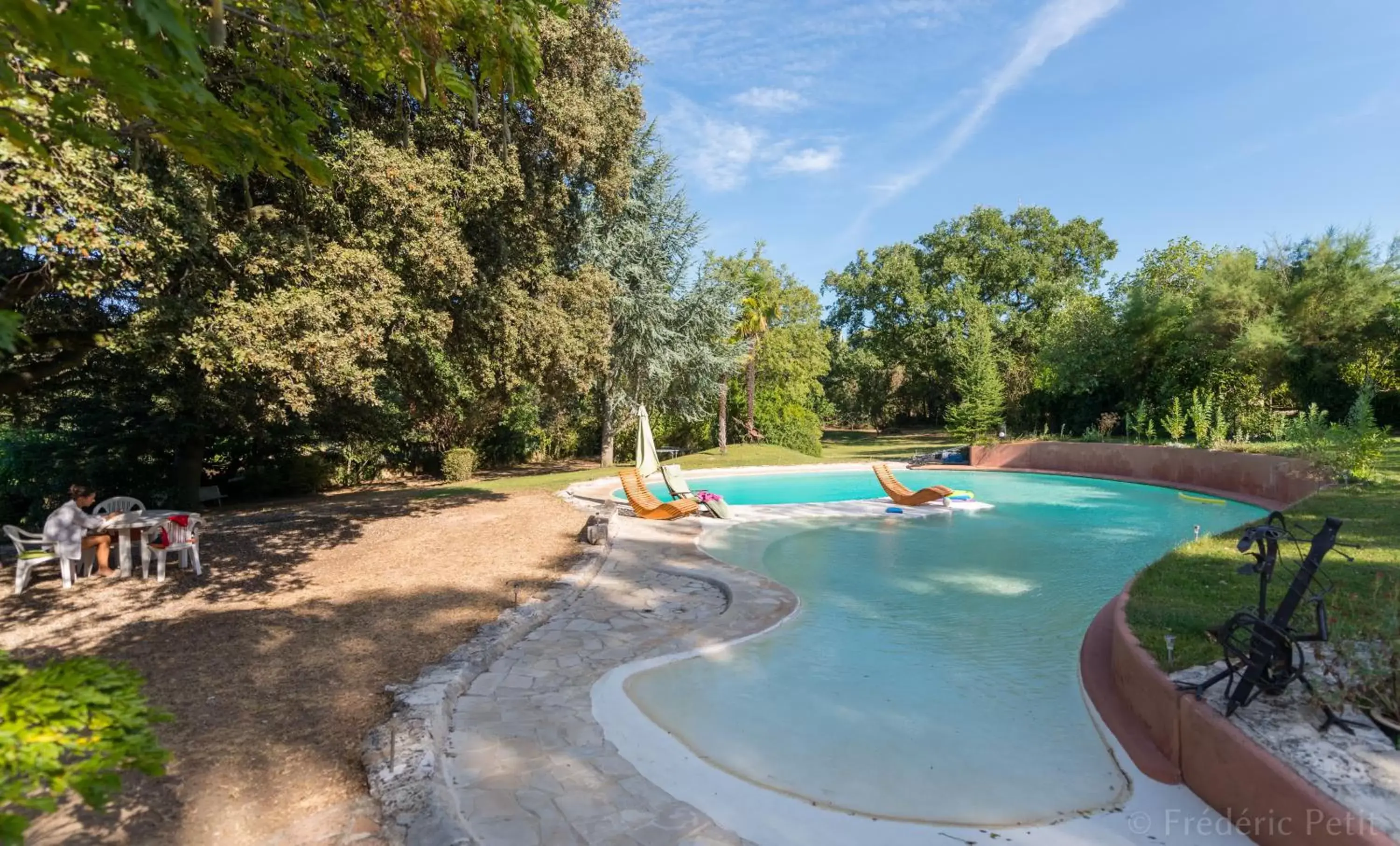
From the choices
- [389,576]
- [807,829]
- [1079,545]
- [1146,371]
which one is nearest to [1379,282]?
[1146,371]

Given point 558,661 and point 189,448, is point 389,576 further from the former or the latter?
point 189,448

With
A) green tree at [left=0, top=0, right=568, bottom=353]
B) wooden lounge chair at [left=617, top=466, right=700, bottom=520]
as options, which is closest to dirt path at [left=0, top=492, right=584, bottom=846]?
wooden lounge chair at [left=617, top=466, right=700, bottom=520]

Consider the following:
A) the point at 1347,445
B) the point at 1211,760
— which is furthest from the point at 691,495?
the point at 1347,445

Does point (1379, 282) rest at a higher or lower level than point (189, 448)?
higher

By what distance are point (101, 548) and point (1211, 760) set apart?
35.9ft

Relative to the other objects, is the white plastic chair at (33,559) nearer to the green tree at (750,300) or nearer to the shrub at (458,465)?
the shrub at (458,465)

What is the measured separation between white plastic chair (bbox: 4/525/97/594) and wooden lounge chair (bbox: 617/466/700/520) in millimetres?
7845

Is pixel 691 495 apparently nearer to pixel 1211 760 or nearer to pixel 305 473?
pixel 1211 760

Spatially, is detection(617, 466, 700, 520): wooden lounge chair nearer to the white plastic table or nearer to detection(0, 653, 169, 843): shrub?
the white plastic table

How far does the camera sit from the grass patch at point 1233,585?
13.9 ft

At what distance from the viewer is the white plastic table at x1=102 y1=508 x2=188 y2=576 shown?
7594 mm

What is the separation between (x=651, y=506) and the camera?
13055mm

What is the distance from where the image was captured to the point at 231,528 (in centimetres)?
1115

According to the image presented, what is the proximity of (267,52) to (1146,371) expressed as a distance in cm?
2784
